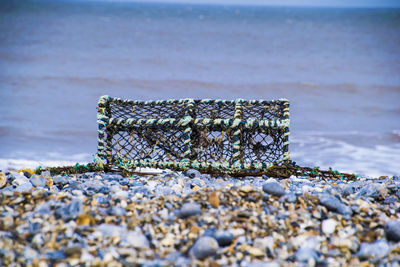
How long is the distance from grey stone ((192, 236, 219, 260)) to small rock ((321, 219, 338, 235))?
72cm

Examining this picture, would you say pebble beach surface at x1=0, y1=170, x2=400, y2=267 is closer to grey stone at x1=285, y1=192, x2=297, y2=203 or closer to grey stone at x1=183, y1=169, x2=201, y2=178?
grey stone at x1=285, y1=192, x2=297, y2=203

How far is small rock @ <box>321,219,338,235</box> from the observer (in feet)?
7.61

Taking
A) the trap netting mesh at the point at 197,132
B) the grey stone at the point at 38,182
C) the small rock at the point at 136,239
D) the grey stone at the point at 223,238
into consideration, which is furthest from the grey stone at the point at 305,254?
the grey stone at the point at 38,182

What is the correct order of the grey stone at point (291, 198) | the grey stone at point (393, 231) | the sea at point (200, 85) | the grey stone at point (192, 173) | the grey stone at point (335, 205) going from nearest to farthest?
the grey stone at point (393, 231), the grey stone at point (335, 205), the grey stone at point (291, 198), the grey stone at point (192, 173), the sea at point (200, 85)

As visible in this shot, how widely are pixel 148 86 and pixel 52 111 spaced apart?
177 inches

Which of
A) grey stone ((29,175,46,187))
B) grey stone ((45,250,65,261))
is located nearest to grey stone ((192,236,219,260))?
grey stone ((45,250,65,261))

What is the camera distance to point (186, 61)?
19641mm

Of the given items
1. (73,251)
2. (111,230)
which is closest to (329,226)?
(111,230)

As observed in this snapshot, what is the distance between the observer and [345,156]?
743 cm

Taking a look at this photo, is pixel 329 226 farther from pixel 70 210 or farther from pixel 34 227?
pixel 34 227

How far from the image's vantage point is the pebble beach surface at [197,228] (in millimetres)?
2041

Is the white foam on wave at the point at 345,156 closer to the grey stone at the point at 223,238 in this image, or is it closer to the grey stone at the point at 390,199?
the grey stone at the point at 390,199

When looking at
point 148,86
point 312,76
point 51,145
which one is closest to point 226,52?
point 312,76

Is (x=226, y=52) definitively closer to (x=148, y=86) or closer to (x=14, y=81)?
(x=148, y=86)
